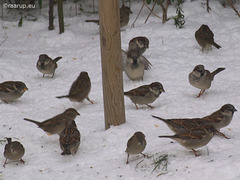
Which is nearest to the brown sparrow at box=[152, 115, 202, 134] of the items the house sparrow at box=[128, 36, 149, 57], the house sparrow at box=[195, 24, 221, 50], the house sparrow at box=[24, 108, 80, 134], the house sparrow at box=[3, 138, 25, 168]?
the house sparrow at box=[24, 108, 80, 134]

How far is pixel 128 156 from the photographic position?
5516mm

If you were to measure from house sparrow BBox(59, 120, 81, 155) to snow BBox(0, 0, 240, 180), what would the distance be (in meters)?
0.14

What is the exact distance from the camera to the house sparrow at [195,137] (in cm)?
530

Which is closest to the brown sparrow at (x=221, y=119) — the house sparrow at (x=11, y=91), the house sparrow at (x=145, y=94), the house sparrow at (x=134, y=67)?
the house sparrow at (x=145, y=94)

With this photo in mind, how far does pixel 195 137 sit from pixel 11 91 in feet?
11.9

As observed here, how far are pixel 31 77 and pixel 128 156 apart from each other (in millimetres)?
4134

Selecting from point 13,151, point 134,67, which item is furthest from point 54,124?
point 134,67

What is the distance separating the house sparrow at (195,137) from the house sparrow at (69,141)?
129 centimetres

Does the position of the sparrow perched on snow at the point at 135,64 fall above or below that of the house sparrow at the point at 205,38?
below

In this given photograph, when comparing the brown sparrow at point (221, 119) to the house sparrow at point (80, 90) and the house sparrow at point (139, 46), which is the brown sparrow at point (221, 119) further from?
the house sparrow at point (139, 46)

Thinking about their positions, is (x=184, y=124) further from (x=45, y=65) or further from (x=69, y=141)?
(x=45, y=65)

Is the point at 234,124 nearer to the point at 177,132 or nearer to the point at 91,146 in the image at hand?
the point at 177,132

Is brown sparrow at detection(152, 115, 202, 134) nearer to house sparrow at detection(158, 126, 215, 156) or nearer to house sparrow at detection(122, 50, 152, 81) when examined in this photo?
house sparrow at detection(158, 126, 215, 156)

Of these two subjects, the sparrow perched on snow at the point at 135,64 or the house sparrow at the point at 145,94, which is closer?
the house sparrow at the point at 145,94
